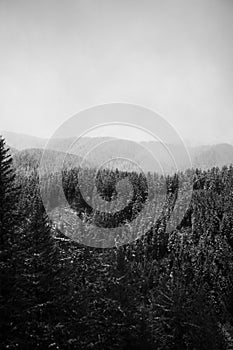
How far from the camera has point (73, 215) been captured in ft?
589

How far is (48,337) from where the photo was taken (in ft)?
53.9

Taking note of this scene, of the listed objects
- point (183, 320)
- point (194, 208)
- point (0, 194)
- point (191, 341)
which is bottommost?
point (191, 341)

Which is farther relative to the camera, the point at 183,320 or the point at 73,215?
the point at 73,215

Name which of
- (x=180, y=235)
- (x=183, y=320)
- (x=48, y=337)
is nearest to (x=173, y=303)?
(x=183, y=320)

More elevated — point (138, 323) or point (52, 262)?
point (52, 262)

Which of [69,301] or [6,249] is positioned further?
[69,301]

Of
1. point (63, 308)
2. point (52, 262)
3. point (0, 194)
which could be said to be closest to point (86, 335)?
point (63, 308)

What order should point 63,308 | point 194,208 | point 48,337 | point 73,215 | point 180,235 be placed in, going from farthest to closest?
point 73,215 → point 194,208 → point 180,235 → point 63,308 → point 48,337

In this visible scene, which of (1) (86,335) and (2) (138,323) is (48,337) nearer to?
(1) (86,335)

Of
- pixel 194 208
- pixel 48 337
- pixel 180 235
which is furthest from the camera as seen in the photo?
pixel 194 208

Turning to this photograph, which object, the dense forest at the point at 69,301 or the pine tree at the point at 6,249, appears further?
the dense forest at the point at 69,301

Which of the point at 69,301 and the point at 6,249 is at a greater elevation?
the point at 6,249

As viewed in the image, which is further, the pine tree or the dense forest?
the dense forest

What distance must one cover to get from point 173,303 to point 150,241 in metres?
117
